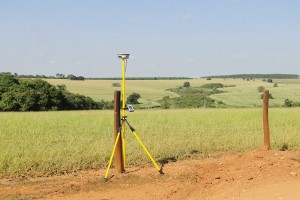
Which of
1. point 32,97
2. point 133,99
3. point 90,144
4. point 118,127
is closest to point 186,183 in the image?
point 118,127

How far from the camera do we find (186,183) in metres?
8.60

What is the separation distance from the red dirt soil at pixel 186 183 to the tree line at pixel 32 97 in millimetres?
31812

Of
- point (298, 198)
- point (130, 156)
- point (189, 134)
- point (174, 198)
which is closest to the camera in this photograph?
point (298, 198)

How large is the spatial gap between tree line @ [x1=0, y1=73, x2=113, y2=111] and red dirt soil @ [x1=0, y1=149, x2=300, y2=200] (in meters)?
31.8

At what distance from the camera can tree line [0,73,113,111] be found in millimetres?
39938

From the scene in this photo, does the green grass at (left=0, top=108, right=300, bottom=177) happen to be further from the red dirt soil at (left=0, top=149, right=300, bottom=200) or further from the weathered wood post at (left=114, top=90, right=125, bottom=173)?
the weathered wood post at (left=114, top=90, right=125, bottom=173)

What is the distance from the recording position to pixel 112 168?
32.9 feet

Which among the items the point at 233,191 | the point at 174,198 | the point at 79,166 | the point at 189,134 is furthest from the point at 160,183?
the point at 189,134

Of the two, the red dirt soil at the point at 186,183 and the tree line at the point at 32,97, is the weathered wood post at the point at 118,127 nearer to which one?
the red dirt soil at the point at 186,183

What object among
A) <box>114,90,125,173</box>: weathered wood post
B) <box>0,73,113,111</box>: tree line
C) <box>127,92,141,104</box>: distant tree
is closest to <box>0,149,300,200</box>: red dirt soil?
<box>114,90,125,173</box>: weathered wood post

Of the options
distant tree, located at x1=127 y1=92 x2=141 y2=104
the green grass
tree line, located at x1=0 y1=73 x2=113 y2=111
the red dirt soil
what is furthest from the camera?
distant tree, located at x1=127 y1=92 x2=141 y2=104

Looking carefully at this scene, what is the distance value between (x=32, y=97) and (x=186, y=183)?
109 ft

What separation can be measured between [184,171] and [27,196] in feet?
10.7

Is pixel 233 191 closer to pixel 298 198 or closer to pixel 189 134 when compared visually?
pixel 298 198
